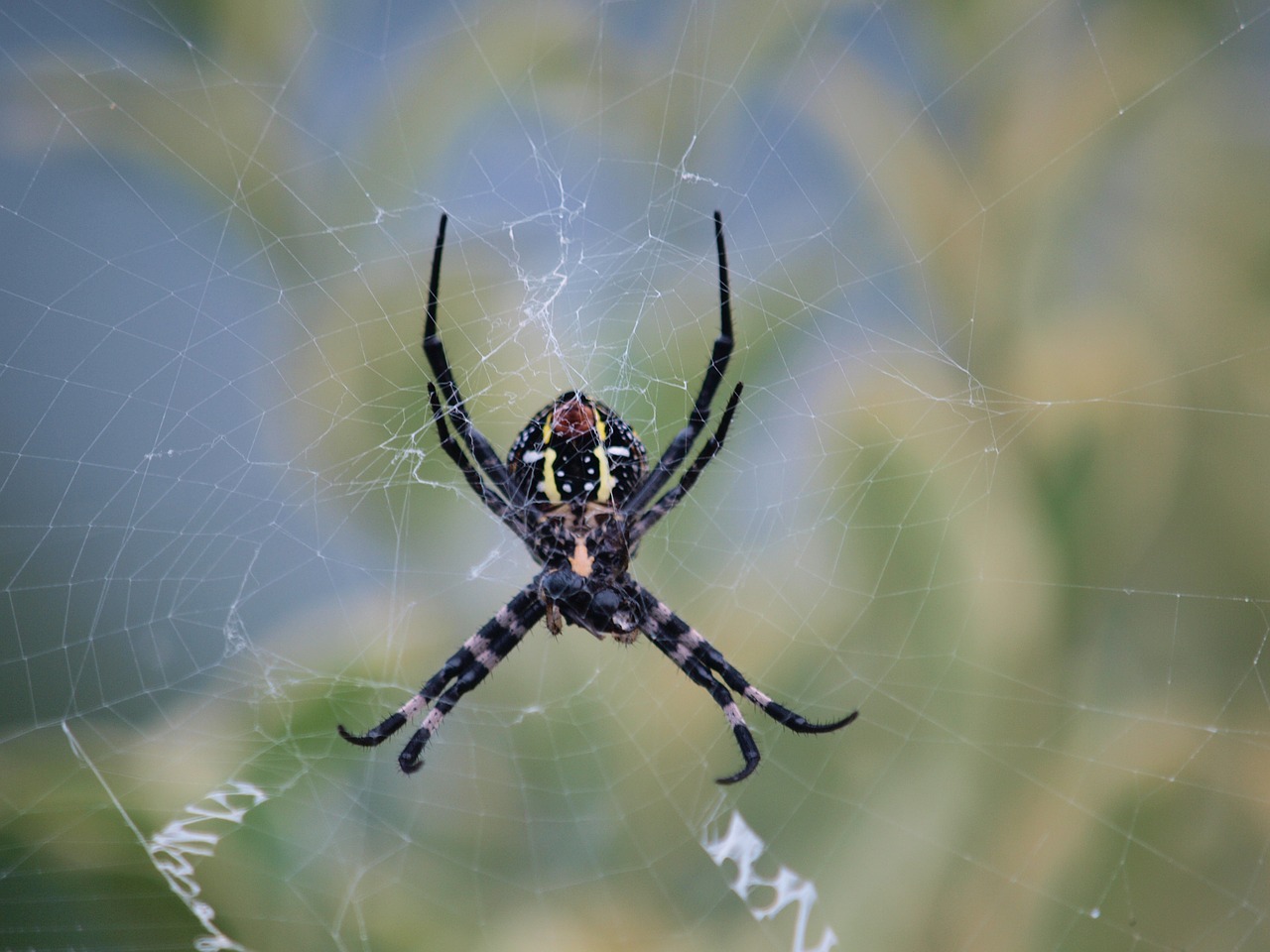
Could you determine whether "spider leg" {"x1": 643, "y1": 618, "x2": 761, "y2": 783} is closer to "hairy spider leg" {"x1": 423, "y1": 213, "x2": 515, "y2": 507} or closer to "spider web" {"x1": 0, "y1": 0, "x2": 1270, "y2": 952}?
"spider web" {"x1": 0, "y1": 0, "x2": 1270, "y2": 952}

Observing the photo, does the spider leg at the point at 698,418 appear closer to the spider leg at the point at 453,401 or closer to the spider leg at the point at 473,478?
the spider leg at the point at 473,478

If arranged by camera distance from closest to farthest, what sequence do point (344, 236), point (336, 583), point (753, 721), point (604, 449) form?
point (604, 449) → point (344, 236) → point (336, 583) → point (753, 721)

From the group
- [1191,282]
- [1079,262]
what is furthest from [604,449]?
[1191,282]

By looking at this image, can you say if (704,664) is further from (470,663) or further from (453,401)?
(453,401)

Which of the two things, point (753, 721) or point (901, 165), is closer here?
point (901, 165)

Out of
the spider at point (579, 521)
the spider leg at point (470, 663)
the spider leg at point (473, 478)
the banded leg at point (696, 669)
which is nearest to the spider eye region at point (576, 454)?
the spider at point (579, 521)

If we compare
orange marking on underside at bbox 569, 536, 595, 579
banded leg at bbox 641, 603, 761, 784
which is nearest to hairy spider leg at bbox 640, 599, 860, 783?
banded leg at bbox 641, 603, 761, 784

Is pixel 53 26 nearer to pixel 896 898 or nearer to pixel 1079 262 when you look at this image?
pixel 1079 262
